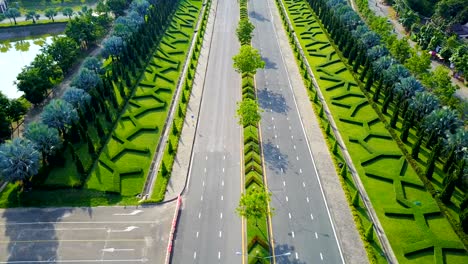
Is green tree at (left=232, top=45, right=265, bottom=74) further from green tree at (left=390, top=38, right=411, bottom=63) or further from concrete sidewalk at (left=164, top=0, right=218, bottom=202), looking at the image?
green tree at (left=390, top=38, right=411, bottom=63)

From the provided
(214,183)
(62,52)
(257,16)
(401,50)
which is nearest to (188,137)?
(214,183)

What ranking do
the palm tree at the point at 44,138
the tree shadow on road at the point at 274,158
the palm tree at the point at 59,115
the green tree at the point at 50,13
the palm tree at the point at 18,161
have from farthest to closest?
the green tree at the point at 50,13
the palm tree at the point at 59,115
the tree shadow on road at the point at 274,158
the palm tree at the point at 44,138
the palm tree at the point at 18,161

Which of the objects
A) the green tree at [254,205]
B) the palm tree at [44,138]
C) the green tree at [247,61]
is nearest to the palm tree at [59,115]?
the palm tree at [44,138]

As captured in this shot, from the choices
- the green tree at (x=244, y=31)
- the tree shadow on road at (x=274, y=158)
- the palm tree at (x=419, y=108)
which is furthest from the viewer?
the green tree at (x=244, y=31)

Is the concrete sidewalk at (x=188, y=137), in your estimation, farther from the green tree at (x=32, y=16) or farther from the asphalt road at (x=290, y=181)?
the green tree at (x=32, y=16)

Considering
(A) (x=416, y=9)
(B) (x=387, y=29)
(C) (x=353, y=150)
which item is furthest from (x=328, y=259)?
(A) (x=416, y=9)

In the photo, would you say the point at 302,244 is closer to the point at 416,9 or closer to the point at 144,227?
the point at 144,227

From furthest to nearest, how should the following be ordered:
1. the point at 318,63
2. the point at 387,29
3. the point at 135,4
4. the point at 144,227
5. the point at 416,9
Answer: the point at 416,9
the point at 135,4
the point at 387,29
the point at 318,63
the point at 144,227
